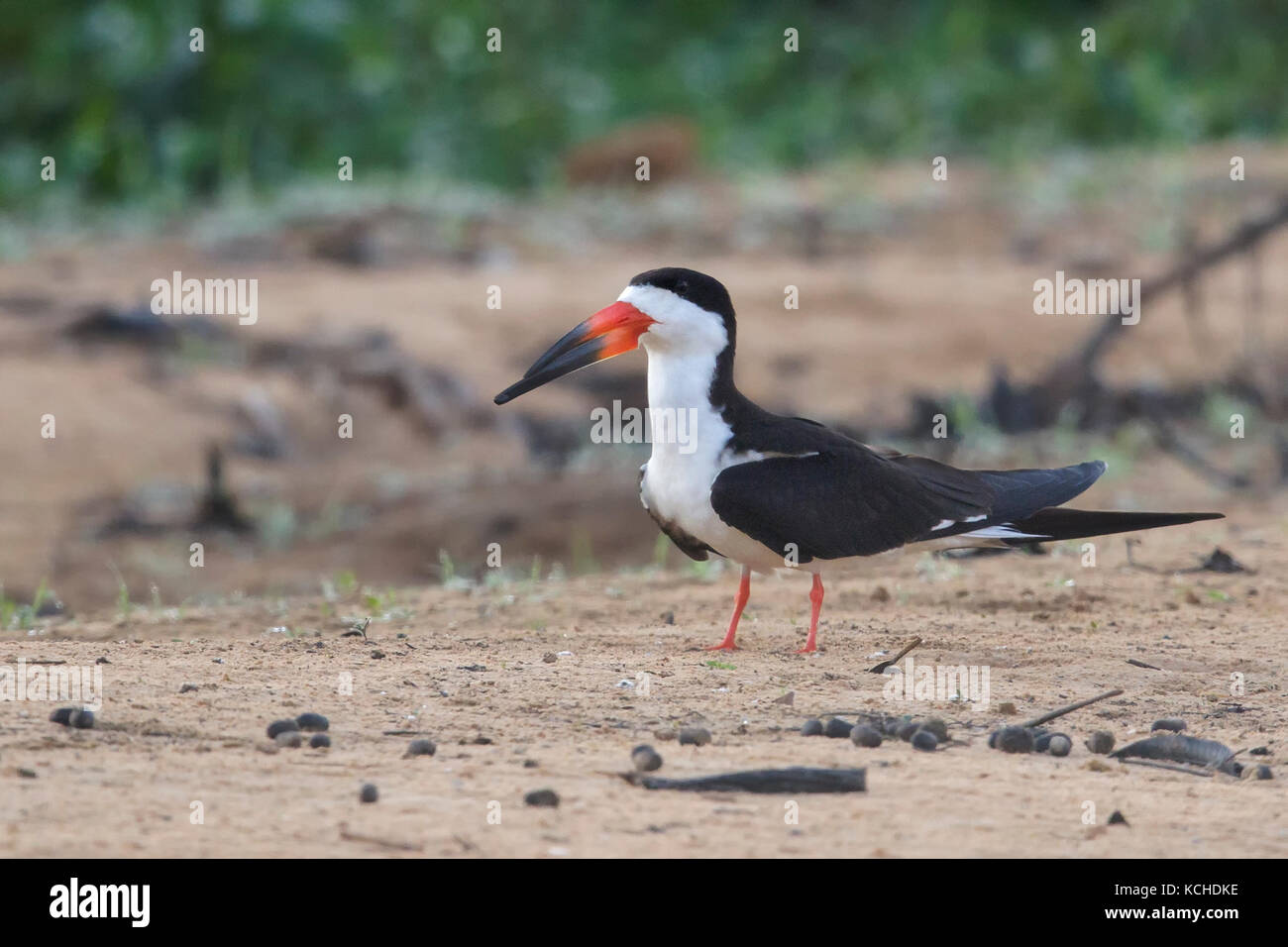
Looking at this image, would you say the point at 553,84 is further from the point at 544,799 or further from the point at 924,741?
the point at 544,799

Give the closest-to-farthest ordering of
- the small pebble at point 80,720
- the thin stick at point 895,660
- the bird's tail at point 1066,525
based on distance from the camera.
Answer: the small pebble at point 80,720
the thin stick at point 895,660
the bird's tail at point 1066,525

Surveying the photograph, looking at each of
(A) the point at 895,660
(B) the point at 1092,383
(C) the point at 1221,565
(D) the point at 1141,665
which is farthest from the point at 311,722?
(B) the point at 1092,383

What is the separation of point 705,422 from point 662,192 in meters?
9.13

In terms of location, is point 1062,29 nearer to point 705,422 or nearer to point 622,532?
point 622,532

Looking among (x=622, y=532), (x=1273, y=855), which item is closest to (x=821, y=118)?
(x=622, y=532)

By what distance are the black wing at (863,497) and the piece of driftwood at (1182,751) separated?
1132mm

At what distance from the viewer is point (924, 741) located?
12.9 ft

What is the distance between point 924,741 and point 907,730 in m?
0.09

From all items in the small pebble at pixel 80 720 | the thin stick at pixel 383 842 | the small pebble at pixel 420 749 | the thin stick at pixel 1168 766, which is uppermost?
the small pebble at pixel 80 720

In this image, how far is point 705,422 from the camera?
16.2 feet

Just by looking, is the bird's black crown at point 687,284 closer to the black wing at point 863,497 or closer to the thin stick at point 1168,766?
the black wing at point 863,497

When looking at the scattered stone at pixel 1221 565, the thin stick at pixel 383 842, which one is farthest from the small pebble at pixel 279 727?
the scattered stone at pixel 1221 565

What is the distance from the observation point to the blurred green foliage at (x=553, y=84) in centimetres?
1429

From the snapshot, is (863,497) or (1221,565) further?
(1221,565)
